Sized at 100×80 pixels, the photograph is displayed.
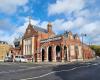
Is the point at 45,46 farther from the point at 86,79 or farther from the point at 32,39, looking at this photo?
the point at 86,79

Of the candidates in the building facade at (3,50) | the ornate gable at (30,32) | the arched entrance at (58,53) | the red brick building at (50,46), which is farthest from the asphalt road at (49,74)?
the building facade at (3,50)

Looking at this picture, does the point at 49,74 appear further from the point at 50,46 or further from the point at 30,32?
the point at 30,32

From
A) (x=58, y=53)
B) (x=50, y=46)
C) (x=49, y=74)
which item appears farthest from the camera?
(x=50, y=46)

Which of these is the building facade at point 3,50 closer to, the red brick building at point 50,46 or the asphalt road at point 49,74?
the red brick building at point 50,46

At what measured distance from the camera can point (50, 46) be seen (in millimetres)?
59844

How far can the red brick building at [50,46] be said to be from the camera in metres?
57.6

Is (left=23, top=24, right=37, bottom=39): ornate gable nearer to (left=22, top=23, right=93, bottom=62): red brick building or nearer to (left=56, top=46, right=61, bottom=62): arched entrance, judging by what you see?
(left=22, top=23, right=93, bottom=62): red brick building


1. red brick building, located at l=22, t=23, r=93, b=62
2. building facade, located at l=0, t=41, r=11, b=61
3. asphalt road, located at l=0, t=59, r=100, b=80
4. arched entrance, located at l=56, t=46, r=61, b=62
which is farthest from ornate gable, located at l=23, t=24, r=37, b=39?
asphalt road, located at l=0, t=59, r=100, b=80

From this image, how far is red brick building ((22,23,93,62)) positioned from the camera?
2270 inches

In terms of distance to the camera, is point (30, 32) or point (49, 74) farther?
point (30, 32)

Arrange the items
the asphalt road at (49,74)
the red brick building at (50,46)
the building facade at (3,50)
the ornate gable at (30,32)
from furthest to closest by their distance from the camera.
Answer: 1. the building facade at (3,50)
2. the ornate gable at (30,32)
3. the red brick building at (50,46)
4. the asphalt road at (49,74)

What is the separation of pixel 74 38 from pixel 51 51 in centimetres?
Result: 932

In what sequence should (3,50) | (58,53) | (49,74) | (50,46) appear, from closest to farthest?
1. (49,74)
2. (58,53)
3. (50,46)
4. (3,50)

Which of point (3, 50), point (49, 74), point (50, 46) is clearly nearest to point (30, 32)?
point (50, 46)
